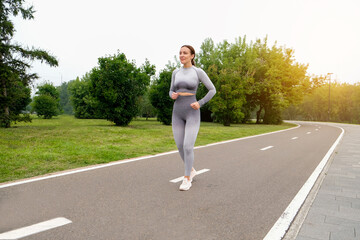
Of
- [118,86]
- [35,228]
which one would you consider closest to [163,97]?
[118,86]

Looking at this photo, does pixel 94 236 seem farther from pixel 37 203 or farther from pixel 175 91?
pixel 175 91

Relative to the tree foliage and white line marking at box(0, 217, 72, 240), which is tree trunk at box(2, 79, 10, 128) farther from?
the tree foliage

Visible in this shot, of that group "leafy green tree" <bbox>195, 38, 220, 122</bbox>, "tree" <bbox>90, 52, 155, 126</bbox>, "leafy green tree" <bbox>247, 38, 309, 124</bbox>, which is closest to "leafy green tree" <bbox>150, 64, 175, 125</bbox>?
"tree" <bbox>90, 52, 155, 126</bbox>

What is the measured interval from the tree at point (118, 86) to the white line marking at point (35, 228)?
1484 centimetres

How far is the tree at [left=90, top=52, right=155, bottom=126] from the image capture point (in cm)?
1723

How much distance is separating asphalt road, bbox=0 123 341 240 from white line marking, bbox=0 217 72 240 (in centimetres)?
9

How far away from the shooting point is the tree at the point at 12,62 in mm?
14227

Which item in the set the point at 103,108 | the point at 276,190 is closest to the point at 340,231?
the point at 276,190

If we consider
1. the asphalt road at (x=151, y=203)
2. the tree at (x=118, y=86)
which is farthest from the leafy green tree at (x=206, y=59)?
the asphalt road at (x=151, y=203)

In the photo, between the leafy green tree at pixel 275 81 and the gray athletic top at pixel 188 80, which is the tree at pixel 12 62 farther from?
the leafy green tree at pixel 275 81

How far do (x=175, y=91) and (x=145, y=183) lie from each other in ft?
5.47

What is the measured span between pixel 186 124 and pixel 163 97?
19338 millimetres

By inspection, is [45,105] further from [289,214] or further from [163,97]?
[289,214]

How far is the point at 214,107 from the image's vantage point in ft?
85.1
